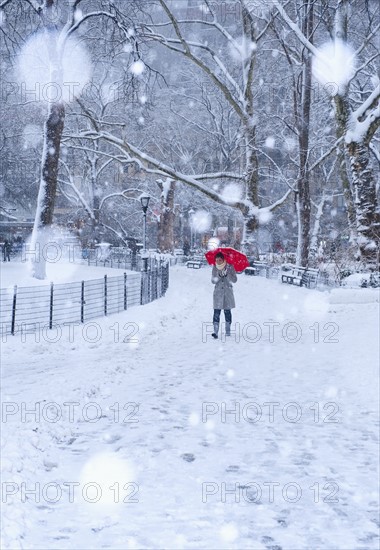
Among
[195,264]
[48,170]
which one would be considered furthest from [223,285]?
[195,264]

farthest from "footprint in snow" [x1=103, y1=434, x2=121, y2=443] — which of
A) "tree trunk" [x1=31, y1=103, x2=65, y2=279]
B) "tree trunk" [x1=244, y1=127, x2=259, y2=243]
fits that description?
"tree trunk" [x1=244, y1=127, x2=259, y2=243]

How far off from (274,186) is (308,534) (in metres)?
52.3

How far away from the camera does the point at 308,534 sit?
4086 millimetres

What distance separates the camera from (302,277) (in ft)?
85.9

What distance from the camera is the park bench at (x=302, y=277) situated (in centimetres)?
2522

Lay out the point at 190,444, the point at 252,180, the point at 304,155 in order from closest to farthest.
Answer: the point at 190,444, the point at 304,155, the point at 252,180

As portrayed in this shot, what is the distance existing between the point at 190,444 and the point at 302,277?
21060mm

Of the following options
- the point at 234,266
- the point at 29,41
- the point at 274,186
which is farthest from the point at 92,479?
the point at 274,186

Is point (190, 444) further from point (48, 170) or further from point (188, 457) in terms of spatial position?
point (48, 170)

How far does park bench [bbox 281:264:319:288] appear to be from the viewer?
82.7 feet

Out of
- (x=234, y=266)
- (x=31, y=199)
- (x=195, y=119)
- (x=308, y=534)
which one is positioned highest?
(x=195, y=119)

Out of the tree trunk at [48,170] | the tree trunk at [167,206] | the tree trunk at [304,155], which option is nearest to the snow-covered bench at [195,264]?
the tree trunk at [167,206]

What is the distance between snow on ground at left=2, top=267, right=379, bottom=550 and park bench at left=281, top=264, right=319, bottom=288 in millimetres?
→ 13129

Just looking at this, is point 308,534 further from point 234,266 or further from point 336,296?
point 336,296
